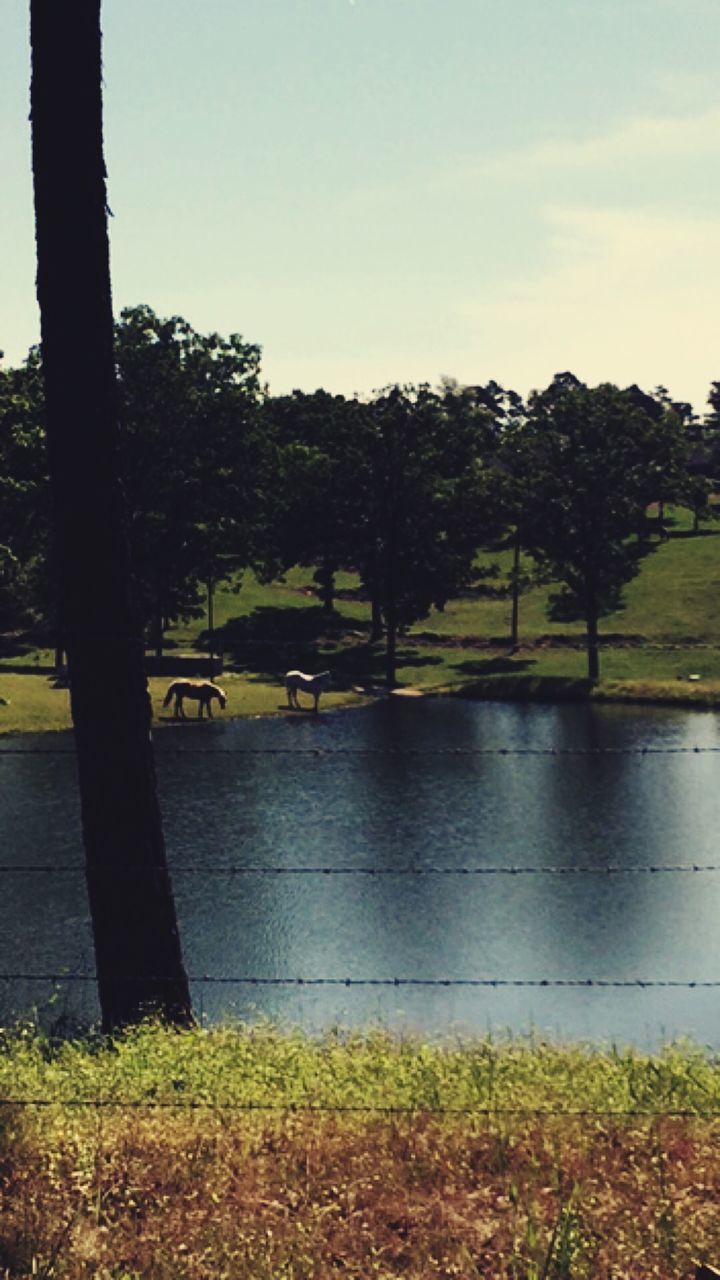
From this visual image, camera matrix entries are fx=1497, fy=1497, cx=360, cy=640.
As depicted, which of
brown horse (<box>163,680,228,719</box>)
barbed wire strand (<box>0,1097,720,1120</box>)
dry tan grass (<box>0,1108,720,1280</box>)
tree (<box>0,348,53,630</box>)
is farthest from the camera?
brown horse (<box>163,680,228,719</box>)

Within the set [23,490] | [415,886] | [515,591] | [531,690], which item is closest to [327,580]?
[515,591]

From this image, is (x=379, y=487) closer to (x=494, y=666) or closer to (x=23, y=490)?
(x=494, y=666)

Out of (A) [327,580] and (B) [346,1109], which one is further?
(A) [327,580]

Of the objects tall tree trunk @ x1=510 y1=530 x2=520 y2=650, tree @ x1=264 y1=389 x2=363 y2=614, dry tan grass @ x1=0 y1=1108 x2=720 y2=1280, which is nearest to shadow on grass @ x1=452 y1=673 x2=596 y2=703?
tall tree trunk @ x1=510 y1=530 x2=520 y2=650

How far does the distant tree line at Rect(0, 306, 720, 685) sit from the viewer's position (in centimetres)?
7512

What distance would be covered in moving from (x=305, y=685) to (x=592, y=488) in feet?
62.7

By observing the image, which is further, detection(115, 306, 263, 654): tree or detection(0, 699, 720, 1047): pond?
detection(115, 306, 263, 654): tree

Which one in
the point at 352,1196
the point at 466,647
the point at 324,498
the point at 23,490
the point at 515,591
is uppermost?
the point at 324,498

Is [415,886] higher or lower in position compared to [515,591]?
lower

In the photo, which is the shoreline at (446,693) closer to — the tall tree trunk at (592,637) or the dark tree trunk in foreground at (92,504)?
the tall tree trunk at (592,637)

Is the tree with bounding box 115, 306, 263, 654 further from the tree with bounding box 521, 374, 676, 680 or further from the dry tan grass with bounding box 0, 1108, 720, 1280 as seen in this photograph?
the dry tan grass with bounding box 0, 1108, 720, 1280

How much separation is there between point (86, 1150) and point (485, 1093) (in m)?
3.39

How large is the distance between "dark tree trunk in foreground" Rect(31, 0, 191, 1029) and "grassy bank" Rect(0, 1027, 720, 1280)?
219cm

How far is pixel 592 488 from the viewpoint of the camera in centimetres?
7475
